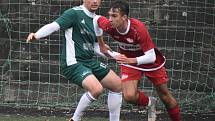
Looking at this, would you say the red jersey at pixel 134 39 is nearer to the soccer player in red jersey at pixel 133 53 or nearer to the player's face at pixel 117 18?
the soccer player in red jersey at pixel 133 53

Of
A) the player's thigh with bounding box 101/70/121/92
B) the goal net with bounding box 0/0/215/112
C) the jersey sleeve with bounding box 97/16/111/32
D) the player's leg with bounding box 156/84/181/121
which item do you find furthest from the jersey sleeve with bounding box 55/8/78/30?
the goal net with bounding box 0/0/215/112

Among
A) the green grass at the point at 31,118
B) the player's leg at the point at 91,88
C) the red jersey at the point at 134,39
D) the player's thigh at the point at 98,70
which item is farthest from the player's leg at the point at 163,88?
the green grass at the point at 31,118

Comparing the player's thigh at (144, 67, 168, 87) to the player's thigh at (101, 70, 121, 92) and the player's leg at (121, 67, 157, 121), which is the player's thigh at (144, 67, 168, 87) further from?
the player's thigh at (101, 70, 121, 92)

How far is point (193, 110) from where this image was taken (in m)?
→ 7.63

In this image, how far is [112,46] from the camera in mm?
7758

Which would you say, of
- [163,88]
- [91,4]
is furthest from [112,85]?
[91,4]

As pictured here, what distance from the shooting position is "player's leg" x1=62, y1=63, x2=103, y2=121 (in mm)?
5922

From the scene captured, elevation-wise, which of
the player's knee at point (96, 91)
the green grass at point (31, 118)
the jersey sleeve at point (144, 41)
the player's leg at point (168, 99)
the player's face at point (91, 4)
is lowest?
the green grass at point (31, 118)

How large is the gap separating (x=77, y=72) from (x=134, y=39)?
0.77 m

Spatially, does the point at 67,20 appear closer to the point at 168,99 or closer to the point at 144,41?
the point at 144,41

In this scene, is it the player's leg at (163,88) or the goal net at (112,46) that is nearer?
the player's leg at (163,88)

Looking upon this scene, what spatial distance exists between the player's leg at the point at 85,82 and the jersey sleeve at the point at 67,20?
473mm

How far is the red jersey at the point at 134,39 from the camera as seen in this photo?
19.2 ft

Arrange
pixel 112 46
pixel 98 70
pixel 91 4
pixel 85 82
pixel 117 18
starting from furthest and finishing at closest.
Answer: pixel 112 46
pixel 98 70
pixel 91 4
pixel 85 82
pixel 117 18
